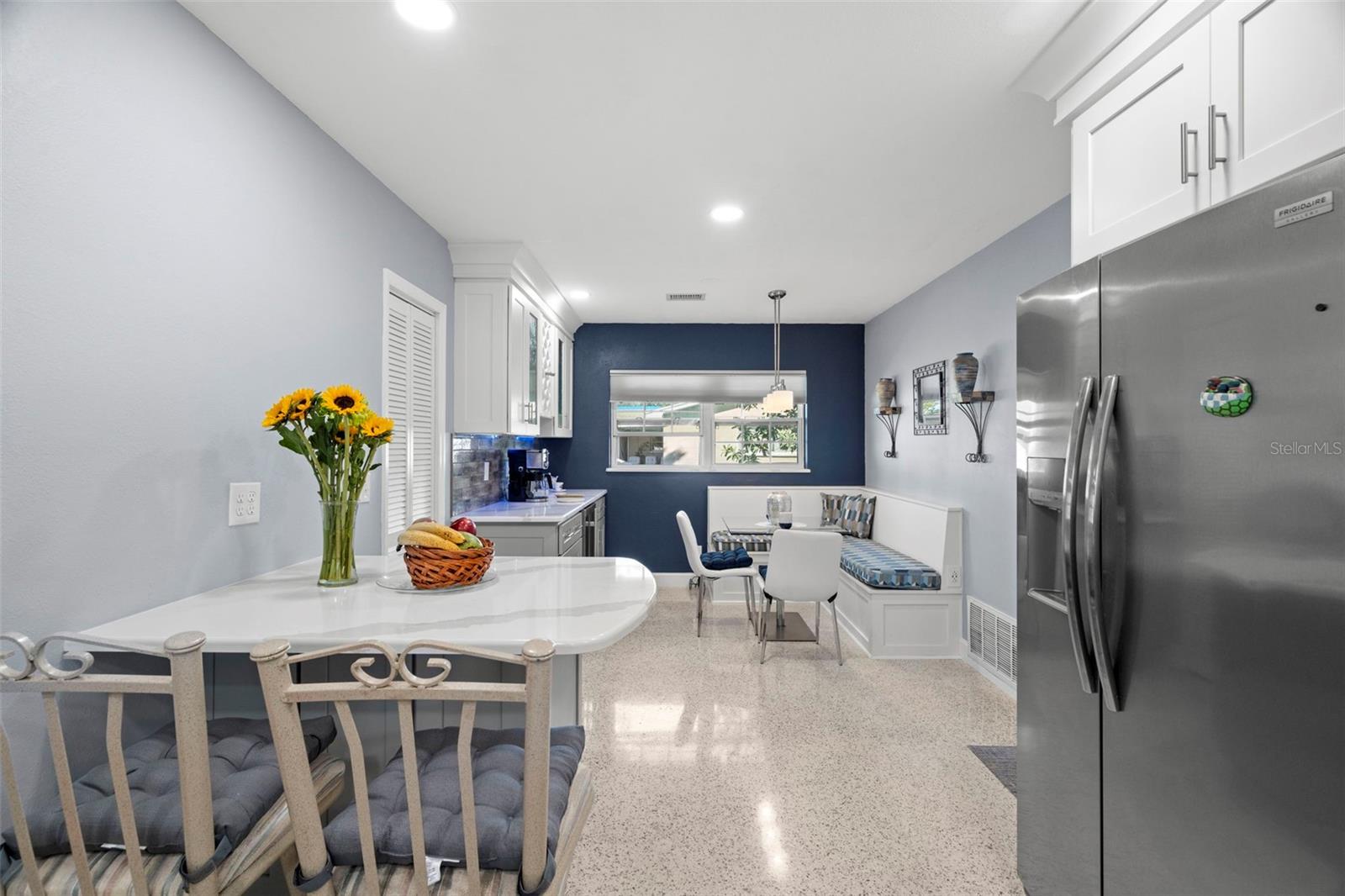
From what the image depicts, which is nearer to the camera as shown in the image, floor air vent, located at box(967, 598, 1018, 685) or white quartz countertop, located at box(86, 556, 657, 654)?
white quartz countertop, located at box(86, 556, 657, 654)

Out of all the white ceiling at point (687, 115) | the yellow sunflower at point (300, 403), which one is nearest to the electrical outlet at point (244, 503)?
the yellow sunflower at point (300, 403)

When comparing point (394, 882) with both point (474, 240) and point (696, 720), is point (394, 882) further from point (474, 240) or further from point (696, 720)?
point (474, 240)

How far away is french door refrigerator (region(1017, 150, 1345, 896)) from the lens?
984 millimetres

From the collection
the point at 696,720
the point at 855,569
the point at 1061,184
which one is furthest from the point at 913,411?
the point at 696,720

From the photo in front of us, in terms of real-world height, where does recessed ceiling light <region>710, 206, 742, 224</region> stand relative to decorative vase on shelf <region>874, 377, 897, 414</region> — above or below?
above

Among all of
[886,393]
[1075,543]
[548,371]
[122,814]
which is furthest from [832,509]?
[122,814]

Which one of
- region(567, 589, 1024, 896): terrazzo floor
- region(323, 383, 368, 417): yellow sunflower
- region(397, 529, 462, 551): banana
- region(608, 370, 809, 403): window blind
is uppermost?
region(608, 370, 809, 403): window blind

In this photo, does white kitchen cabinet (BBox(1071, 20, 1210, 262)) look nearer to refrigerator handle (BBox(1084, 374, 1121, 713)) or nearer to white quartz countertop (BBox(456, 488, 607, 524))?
refrigerator handle (BBox(1084, 374, 1121, 713))

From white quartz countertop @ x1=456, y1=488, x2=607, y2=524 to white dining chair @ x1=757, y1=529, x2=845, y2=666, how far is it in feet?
4.35

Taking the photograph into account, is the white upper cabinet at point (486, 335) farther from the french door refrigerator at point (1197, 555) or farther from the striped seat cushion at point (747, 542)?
the french door refrigerator at point (1197, 555)

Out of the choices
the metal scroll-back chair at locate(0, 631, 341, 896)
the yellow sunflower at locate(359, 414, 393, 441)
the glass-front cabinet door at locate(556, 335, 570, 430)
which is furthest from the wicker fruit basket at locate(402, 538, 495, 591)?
the glass-front cabinet door at locate(556, 335, 570, 430)

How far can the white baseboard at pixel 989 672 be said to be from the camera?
11.2ft

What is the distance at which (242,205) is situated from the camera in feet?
6.18

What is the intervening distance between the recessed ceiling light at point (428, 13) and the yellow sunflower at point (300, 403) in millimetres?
1044
